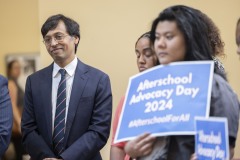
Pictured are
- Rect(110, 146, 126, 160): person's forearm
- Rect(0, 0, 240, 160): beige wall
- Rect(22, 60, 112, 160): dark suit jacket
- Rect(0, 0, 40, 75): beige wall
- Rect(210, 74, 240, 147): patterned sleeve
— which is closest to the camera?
Rect(210, 74, 240, 147): patterned sleeve

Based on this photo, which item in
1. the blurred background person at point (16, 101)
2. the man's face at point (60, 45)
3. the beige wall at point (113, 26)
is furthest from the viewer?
the blurred background person at point (16, 101)

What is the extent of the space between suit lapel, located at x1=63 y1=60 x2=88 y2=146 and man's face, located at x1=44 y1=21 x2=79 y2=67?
0.09m

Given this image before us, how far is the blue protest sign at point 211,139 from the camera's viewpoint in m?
1.02

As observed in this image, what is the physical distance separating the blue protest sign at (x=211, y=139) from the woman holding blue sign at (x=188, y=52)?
0.08m

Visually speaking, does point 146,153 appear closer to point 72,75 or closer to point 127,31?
point 72,75

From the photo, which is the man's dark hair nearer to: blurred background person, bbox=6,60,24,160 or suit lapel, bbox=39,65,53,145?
suit lapel, bbox=39,65,53,145

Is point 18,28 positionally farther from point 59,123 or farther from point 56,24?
point 59,123

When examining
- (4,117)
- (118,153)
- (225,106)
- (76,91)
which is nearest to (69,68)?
(76,91)

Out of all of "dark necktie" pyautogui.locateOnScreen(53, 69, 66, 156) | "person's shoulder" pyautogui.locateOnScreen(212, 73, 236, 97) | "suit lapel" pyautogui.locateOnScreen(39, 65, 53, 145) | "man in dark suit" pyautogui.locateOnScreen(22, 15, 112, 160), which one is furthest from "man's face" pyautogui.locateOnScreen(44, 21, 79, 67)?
"person's shoulder" pyautogui.locateOnScreen(212, 73, 236, 97)

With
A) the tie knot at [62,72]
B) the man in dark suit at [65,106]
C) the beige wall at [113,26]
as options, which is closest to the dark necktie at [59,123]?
the man in dark suit at [65,106]

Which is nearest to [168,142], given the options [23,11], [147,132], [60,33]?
[147,132]

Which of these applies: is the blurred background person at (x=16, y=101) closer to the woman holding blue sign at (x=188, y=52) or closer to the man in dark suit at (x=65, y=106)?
the man in dark suit at (x=65, y=106)

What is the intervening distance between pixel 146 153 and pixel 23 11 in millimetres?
2367

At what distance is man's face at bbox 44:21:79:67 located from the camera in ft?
7.04
